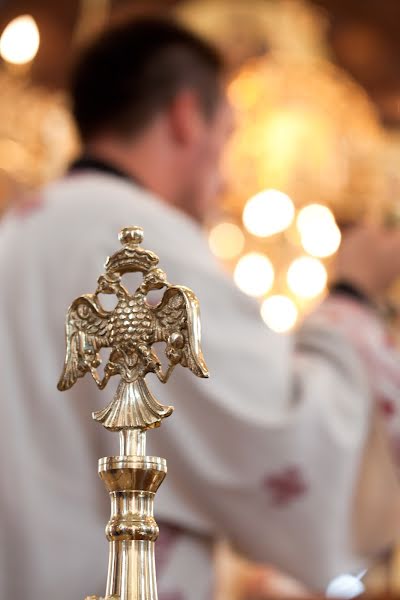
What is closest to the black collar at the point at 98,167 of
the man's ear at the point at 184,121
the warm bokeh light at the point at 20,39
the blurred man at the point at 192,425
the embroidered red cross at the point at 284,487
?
the blurred man at the point at 192,425

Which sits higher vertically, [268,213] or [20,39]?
[268,213]

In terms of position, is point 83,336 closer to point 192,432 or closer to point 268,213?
point 192,432

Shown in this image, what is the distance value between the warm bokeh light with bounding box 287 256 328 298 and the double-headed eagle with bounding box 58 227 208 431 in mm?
3227

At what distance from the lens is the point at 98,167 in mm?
1439

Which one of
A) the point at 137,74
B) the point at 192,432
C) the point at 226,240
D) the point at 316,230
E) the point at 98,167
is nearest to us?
the point at 192,432

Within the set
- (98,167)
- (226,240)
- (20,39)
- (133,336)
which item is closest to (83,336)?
A: (133,336)

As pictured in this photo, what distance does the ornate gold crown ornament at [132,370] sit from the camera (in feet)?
1.46

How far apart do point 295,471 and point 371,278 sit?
37cm

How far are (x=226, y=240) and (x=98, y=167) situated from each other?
2717mm

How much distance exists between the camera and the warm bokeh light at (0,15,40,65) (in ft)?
3.22

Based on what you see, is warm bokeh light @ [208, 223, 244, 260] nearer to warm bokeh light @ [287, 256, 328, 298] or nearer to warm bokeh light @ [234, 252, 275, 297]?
warm bokeh light @ [234, 252, 275, 297]

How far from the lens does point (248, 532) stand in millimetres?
1249

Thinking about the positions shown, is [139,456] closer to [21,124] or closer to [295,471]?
[295,471]

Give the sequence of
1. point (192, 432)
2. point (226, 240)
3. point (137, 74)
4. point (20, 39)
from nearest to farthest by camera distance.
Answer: point (20, 39) → point (192, 432) → point (137, 74) → point (226, 240)
